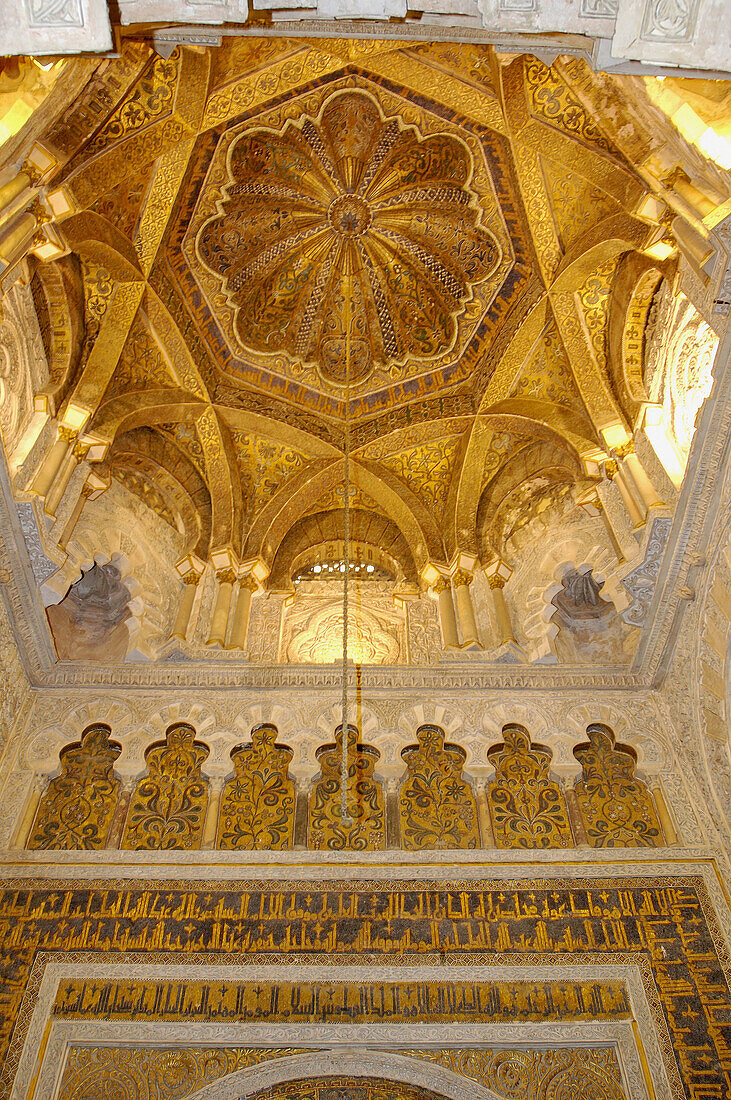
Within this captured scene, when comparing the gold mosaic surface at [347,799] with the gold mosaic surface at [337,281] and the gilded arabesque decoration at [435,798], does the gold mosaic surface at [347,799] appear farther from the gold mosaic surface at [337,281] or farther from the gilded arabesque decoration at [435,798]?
the gold mosaic surface at [337,281]

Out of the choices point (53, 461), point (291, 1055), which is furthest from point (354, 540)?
point (291, 1055)

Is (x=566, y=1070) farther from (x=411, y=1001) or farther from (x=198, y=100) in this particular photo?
(x=198, y=100)

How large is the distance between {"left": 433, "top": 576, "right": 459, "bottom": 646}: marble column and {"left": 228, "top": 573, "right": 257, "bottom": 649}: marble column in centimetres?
182

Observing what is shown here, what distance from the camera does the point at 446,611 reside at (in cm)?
822

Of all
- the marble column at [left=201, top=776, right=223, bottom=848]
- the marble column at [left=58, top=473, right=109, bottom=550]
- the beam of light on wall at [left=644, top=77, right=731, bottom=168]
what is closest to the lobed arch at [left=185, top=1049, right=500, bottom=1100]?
the marble column at [left=201, top=776, right=223, bottom=848]

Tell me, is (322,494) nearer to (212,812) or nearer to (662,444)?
(662,444)

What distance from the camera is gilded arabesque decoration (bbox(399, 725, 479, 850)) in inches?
255

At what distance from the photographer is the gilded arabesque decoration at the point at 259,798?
6.46 meters

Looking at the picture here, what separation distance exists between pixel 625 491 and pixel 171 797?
455 centimetres

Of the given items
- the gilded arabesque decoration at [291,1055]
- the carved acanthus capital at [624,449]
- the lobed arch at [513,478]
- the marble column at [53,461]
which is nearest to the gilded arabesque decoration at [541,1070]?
the gilded arabesque decoration at [291,1055]

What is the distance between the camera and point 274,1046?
5.31 metres

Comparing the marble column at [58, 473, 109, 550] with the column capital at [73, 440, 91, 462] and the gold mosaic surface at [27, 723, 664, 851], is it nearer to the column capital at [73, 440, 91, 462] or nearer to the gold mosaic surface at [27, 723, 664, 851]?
the column capital at [73, 440, 91, 462]

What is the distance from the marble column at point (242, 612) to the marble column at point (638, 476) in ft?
12.0

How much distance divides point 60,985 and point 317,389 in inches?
248
